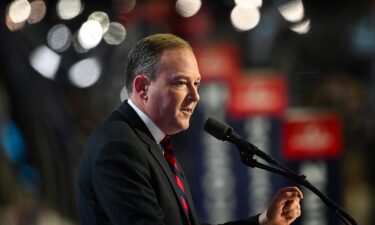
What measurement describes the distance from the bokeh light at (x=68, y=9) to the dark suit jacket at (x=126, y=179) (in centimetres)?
529

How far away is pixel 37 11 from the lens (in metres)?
6.86

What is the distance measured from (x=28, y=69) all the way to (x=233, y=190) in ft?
6.28

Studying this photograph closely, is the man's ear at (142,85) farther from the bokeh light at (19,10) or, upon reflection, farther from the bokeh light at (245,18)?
the bokeh light at (245,18)

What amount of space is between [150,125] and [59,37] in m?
5.17

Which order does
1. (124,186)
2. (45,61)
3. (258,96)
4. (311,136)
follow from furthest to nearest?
(45,61), (258,96), (311,136), (124,186)

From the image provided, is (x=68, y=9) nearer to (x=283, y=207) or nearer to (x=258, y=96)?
(x=258, y=96)

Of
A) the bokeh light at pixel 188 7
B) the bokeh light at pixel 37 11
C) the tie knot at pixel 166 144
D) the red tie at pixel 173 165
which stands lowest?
the red tie at pixel 173 165

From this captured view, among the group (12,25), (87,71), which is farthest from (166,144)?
(87,71)

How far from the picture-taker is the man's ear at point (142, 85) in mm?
2215

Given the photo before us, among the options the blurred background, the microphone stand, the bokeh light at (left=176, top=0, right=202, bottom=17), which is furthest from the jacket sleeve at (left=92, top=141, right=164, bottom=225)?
the bokeh light at (left=176, top=0, right=202, bottom=17)

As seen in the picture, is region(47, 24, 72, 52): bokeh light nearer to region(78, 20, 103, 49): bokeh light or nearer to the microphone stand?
region(78, 20, 103, 49): bokeh light

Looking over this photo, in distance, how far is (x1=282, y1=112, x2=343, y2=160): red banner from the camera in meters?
5.89

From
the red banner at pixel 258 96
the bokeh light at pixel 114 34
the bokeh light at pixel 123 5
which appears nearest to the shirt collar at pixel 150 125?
the red banner at pixel 258 96

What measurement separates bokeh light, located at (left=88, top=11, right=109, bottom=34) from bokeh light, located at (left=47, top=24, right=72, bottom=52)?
302 mm
